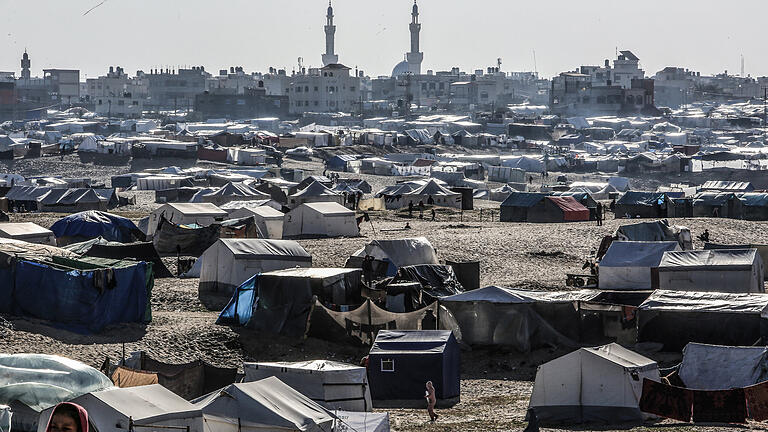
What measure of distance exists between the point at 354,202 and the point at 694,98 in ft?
433

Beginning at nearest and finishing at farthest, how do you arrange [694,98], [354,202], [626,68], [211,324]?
1. [211,324]
2. [354,202]
3. [626,68]
4. [694,98]

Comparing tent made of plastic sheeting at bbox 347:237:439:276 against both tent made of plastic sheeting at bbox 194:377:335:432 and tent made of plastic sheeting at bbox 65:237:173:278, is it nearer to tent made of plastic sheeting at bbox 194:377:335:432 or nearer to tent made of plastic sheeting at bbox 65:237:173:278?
tent made of plastic sheeting at bbox 65:237:173:278

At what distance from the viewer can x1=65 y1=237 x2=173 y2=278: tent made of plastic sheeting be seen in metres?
21.9

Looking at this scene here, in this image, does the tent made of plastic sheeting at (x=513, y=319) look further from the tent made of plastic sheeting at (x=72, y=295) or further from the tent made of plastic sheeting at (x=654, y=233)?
the tent made of plastic sheeting at (x=654, y=233)

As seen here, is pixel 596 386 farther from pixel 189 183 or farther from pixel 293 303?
pixel 189 183

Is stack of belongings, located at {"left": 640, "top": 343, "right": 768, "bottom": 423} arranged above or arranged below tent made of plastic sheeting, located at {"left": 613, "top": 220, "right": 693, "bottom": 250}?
below

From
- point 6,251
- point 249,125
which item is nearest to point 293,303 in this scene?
point 6,251

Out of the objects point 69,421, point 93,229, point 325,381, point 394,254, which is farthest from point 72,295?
point 69,421

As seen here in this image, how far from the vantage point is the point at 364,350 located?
57.2 ft

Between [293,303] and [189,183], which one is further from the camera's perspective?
[189,183]

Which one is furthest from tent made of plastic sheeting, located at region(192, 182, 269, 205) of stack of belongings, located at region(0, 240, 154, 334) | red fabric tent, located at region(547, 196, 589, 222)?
stack of belongings, located at region(0, 240, 154, 334)

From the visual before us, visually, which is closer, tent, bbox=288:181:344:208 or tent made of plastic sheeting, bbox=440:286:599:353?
tent made of plastic sheeting, bbox=440:286:599:353

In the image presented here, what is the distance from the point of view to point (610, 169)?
241 feet

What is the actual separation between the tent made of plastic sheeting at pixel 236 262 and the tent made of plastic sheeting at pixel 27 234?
13.2ft
